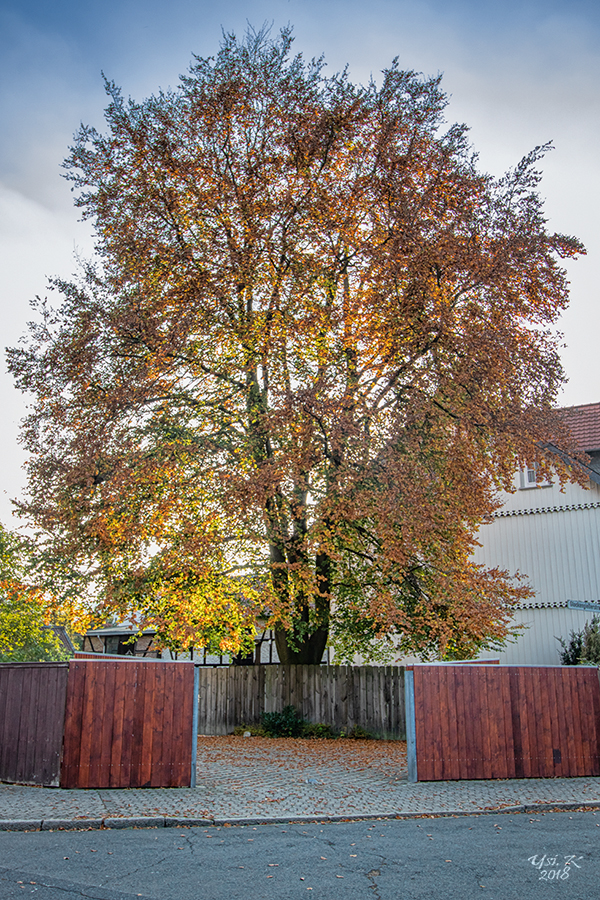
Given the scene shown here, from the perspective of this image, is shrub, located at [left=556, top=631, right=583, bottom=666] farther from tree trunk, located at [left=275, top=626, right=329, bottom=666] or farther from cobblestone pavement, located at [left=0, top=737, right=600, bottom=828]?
cobblestone pavement, located at [left=0, top=737, right=600, bottom=828]

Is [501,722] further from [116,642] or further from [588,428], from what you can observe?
[116,642]

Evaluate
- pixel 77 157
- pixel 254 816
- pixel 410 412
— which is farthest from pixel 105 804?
pixel 77 157

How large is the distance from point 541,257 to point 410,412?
4.88 m

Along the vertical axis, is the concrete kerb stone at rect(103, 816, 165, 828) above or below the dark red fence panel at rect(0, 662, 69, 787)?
below

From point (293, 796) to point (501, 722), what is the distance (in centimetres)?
385

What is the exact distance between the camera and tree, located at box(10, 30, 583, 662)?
16797 millimetres

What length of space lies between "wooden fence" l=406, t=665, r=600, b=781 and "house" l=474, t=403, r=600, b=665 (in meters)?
11.3

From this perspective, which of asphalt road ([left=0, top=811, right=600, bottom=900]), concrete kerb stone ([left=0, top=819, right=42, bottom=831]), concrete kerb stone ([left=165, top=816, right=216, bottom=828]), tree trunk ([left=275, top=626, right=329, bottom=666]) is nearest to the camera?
asphalt road ([left=0, top=811, right=600, bottom=900])

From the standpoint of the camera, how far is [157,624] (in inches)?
661

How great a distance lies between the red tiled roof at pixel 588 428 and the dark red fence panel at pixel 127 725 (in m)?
16.8

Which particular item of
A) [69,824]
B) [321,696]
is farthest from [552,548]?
[69,824]

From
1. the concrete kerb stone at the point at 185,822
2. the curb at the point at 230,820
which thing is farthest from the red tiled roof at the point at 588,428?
the concrete kerb stone at the point at 185,822

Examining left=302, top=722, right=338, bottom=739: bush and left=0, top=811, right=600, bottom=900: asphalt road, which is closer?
left=0, top=811, right=600, bottom=900: asphalt road

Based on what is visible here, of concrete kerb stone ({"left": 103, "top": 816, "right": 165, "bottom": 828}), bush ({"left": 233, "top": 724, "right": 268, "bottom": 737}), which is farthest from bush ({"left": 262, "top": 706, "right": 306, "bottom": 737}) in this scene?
concrete kerb stone ({"left": 103, "top": 816, "right": 165, "bottom": 828})
